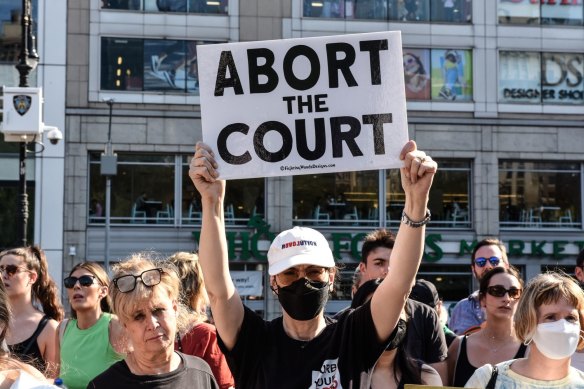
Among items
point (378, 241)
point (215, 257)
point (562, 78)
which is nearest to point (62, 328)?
point (378, 241)

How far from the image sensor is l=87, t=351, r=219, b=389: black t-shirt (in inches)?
157

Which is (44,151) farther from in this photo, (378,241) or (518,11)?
(378,241)

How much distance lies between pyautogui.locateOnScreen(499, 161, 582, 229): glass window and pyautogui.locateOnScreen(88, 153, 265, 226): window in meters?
7.26

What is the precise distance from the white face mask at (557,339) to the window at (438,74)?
2505 centimetres

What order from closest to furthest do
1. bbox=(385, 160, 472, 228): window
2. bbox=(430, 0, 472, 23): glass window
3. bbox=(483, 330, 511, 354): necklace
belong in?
bbox=(483, 330, 511, 354): necklace
bbox=(385, 160, 472, 228): window
bbox=(430, 0, 472, 23): glass window

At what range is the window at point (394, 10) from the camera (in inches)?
1148

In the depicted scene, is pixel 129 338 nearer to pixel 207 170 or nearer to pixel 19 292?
pixel 207 170

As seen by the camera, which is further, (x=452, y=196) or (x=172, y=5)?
(x=452, y=196)

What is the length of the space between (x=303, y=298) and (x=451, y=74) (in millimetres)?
26164

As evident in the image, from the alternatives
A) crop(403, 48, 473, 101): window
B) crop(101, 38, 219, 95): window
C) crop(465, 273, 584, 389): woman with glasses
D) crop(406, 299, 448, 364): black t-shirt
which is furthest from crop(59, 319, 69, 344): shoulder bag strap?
crop(403, 48, 473, 101): window

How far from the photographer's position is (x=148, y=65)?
92.6ft

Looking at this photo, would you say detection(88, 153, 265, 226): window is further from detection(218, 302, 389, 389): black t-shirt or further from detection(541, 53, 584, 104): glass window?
detection(218, 302, 389, 389): black t-shirt

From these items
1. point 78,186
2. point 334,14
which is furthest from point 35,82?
point 334,14

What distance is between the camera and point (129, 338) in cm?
415
